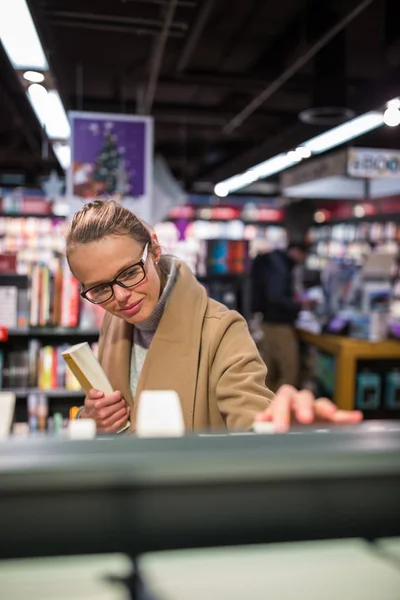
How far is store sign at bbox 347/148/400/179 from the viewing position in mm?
7828

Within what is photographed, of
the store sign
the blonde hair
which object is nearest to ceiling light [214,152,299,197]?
the store sign

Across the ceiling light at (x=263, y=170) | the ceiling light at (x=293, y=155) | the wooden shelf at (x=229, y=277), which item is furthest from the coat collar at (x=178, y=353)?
the ceiling light at (x=263, y=170)

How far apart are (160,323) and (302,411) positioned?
63cm

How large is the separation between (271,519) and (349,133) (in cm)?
533

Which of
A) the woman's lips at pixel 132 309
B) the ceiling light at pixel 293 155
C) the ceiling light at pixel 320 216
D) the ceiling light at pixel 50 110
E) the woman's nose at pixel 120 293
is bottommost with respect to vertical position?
the woman's lips at pixel 132 309

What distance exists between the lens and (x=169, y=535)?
68cm

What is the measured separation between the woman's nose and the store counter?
4647 mm

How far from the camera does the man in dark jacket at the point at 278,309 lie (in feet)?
20.9

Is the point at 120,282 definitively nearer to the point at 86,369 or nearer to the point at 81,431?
the point at 86,369

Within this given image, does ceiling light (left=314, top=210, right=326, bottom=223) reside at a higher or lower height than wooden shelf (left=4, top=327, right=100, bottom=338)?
higher

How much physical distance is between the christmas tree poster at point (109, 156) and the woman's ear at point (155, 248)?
3850mm

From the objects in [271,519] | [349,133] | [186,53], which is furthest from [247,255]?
[271,519]

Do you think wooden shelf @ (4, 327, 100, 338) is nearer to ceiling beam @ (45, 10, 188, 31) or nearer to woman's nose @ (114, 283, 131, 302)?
woman's nose @ (114, 283, 131, 302)

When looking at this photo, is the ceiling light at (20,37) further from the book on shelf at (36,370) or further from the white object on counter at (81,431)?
the white object on counter at (81,431)
